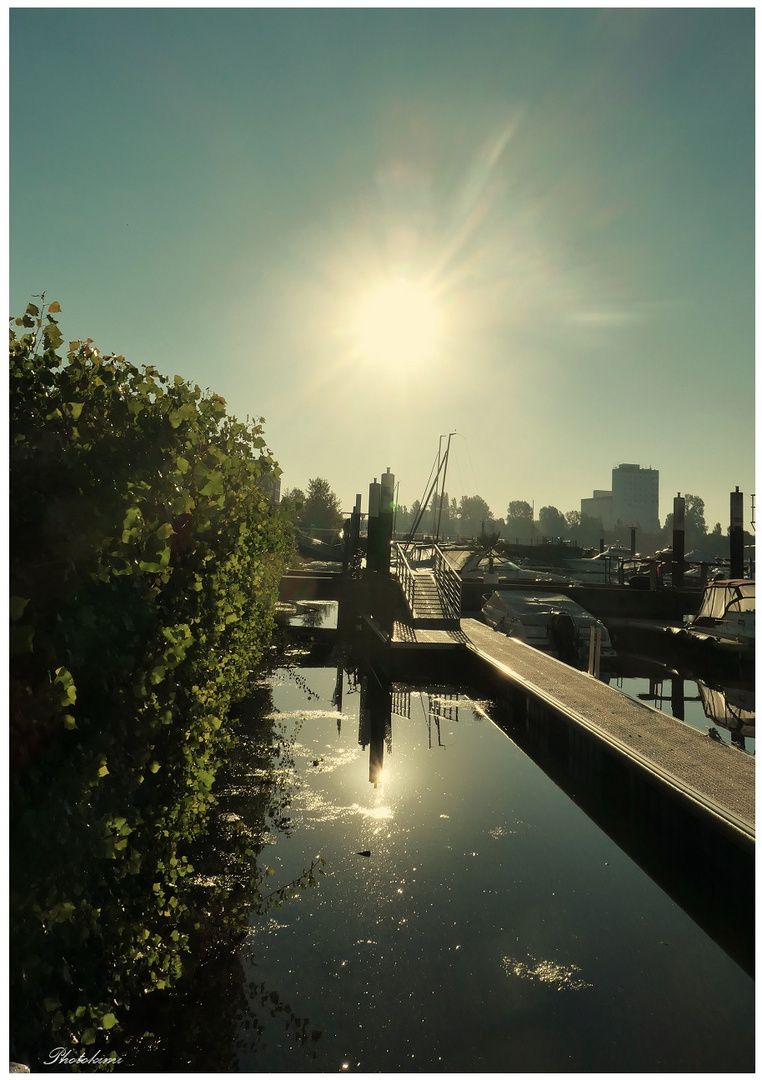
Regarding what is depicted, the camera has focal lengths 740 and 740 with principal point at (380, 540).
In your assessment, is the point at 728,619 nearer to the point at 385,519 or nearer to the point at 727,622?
the point at 727,622

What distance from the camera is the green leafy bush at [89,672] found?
323cm

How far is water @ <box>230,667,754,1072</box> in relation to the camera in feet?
16.9

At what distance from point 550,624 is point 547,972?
20.4 m

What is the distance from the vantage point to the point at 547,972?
243 inches

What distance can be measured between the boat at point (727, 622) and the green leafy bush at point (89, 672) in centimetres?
2302

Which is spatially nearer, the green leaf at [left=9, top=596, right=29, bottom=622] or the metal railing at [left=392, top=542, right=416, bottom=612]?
the green leaf at [left=9, top=596, right=29, bottom=622]

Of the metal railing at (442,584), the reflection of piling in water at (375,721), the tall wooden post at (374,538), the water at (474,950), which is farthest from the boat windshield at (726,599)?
the water at (474,950)

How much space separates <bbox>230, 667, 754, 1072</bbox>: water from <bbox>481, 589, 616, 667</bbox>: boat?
14.3m

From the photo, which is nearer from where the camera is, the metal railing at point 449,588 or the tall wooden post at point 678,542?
the metal railing at point 449,588

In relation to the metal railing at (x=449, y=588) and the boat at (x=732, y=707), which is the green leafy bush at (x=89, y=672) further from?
the metal railing at (x=449, y=588)

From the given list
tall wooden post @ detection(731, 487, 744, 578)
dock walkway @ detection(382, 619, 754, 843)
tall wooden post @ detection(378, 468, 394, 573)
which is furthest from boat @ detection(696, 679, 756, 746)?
tall wooden post @ detection(731, 487, 744, 578)

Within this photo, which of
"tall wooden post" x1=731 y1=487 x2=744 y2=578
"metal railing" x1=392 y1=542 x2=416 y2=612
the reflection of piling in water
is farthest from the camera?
"tall wooden post" x1=731 y1=487 x2=744 y2=578

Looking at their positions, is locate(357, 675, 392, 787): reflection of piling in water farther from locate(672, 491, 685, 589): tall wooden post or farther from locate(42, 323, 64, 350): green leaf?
locate(672, 491, 685, 589): tall wooden post

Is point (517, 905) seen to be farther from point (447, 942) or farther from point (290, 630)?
point (290, 630)
